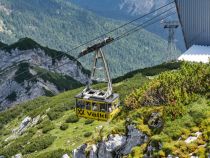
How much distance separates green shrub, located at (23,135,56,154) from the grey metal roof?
31.2 metres

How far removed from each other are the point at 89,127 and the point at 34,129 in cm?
992

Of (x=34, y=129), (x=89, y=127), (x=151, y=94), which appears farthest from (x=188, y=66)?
(x=34, y=129)

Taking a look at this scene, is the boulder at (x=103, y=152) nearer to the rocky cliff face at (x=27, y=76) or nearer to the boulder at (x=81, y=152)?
the boulder at (x=81, y=152)

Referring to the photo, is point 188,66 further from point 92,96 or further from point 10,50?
point 10,50

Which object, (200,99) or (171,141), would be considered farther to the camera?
(200,99)

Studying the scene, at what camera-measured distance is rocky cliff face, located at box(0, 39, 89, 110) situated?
384 ft

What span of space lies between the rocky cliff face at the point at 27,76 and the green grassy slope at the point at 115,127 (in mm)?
30891

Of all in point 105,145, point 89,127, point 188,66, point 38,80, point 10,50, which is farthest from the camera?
point 10,50

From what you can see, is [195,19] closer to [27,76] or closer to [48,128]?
[48,128]

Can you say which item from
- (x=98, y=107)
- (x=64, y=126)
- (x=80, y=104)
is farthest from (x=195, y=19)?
(x=98, y=107)

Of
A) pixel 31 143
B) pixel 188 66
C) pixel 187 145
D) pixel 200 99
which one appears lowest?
pixel 31 143

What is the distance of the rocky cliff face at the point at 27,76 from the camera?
384 ft

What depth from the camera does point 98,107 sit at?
123ft

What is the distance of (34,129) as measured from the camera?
183 ft
